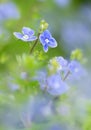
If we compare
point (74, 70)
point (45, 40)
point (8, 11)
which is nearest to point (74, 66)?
point (74, 70)

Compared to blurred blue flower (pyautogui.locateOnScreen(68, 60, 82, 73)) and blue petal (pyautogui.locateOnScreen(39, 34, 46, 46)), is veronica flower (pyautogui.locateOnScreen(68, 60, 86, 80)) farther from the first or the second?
blue petal (pyautogui.locateOnScreen(39, 34, 46, 46))

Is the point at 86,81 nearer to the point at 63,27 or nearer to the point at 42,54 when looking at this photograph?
the point at 42,54

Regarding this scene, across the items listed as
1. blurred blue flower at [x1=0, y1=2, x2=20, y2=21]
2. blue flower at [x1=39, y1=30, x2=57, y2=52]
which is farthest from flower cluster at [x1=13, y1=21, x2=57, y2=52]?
blurred blue flower at [x1=0, y1=2, x2=20, y2=21]

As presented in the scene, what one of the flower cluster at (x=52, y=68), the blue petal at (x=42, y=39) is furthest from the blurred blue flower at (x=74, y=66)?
the blue petal at (x=42, y=39)

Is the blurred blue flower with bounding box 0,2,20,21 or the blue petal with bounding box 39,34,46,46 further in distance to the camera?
the blurred blue flower with bounding box 0,2,20,21

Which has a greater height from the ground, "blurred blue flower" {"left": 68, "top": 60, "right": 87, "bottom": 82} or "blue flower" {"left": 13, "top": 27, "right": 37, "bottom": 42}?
"blue flower" {"left": 13, "top": 27, "right": 37, "bottom": 42}

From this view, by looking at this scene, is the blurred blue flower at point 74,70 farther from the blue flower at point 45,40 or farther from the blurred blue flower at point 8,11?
the blurred blue flower at point 8,11

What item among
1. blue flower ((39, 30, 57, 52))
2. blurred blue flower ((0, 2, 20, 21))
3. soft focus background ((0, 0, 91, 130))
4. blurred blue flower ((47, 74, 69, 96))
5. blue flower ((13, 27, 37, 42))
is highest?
blue flower ((39, 30, 57, 52))
